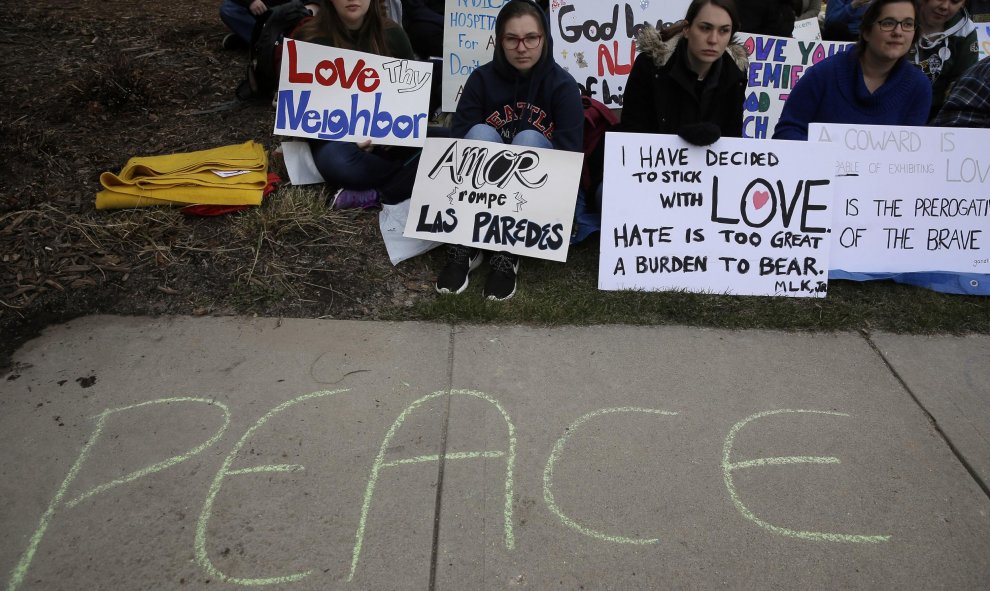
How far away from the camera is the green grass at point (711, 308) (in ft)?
9.84

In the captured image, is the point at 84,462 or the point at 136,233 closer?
the point at 84,462

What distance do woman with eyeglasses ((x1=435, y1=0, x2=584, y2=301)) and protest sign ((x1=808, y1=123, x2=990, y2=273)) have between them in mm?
1225

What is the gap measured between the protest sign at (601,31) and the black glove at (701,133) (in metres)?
1.45

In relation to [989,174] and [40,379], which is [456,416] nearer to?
[40,379]

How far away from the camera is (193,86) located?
4730 mm

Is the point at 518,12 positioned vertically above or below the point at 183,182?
above

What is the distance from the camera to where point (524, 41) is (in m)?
3.21

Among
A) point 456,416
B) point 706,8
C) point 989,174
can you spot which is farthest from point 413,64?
point 989,174

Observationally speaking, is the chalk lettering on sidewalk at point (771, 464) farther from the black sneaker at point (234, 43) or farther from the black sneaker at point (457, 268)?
the black sneaker at point (234, 43)

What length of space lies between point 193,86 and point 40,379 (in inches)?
113

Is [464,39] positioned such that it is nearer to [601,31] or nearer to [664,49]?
[601,31]

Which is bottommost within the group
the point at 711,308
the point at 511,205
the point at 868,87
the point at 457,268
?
the point at 711,308

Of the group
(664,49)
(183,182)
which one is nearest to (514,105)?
(664,49)

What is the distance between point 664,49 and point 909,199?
4.68 ft
